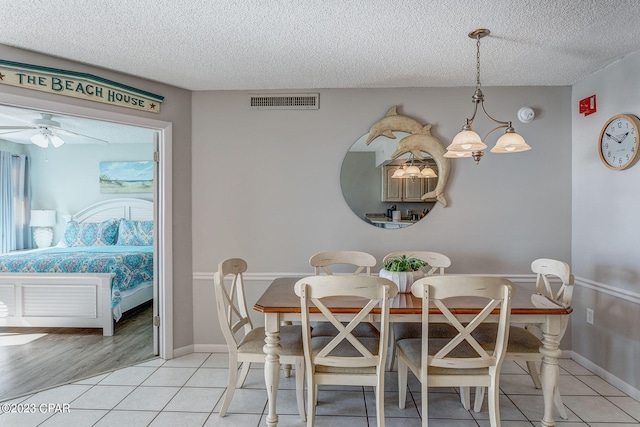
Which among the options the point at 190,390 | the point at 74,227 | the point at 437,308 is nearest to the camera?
the point at 437,308

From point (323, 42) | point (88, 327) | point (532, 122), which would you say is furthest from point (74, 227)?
point (532, 122)

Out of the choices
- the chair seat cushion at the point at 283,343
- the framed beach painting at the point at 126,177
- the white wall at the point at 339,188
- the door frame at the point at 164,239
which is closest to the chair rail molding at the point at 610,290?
the white wall at the point at 339,188

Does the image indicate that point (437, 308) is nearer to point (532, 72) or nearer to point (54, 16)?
point (532, 72)

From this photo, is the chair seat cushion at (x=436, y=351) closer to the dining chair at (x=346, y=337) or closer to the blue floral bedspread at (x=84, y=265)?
the dining chair at (x=346, y=337)

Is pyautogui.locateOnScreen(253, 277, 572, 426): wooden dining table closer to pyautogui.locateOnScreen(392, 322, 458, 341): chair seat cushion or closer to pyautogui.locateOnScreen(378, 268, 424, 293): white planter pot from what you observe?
pyautogui.locateOnScreen(378, 268, 424, 293): white planter pot

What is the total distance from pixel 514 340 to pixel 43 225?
21.5 ft

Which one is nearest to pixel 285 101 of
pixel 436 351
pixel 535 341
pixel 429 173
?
pixel 429 173

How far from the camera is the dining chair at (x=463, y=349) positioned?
5.46ft

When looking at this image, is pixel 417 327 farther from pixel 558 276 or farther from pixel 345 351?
pixel 558 276

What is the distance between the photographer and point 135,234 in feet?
16.5

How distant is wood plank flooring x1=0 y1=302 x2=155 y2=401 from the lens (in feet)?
8.40

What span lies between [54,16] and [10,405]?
2491mm

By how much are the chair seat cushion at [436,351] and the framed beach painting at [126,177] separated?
4.91 m

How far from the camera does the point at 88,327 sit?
3.61 meters
